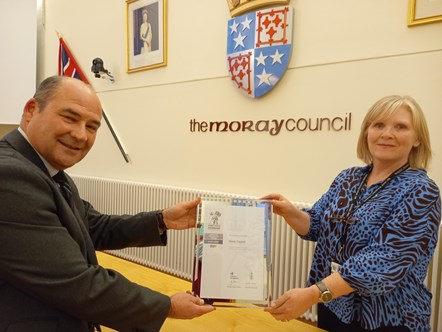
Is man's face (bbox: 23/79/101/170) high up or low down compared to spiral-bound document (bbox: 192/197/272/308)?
up

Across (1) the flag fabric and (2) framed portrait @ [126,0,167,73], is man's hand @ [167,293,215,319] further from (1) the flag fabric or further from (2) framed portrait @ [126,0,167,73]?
(1) the flag fabric

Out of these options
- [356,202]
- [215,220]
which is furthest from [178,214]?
[356,202]

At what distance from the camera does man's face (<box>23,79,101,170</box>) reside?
1053 mm

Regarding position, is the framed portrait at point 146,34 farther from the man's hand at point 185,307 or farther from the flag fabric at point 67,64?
the man's hand at point 185,307

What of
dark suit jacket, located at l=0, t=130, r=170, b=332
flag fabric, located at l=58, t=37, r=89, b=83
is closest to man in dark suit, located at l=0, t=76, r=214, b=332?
dark suit jacket, located at l=0, t=130, r=170, b=332

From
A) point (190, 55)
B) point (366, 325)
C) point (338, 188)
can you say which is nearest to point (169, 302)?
point (366, 325)

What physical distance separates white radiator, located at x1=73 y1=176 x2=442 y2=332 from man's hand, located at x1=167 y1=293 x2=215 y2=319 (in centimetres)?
168

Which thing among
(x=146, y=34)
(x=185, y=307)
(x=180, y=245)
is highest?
(x=146, y=34)

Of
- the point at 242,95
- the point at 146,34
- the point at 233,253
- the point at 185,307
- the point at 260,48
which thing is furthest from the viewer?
the point at 146,34

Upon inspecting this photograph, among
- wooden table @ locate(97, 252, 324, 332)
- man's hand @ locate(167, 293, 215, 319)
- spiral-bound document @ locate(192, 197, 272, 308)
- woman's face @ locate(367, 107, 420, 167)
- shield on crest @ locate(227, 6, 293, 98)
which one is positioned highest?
shield on crest @ locate(227, 6, 293, 98)

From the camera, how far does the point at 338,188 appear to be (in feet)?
4.64

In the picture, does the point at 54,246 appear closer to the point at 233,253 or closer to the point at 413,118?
the point at 233,253

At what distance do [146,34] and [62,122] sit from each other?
10.4ft

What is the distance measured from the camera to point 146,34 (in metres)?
3.89
